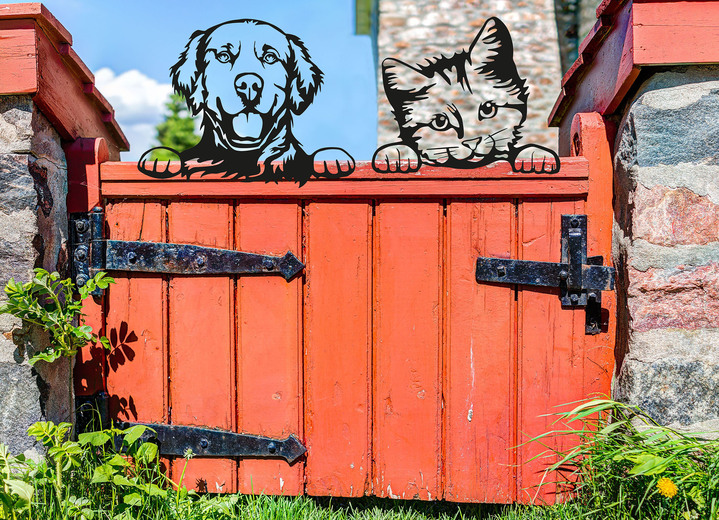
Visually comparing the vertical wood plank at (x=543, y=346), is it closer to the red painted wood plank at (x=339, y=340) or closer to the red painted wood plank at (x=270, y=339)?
the red painted wood plank at (x=339, y=340)

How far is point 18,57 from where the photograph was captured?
5.39ft

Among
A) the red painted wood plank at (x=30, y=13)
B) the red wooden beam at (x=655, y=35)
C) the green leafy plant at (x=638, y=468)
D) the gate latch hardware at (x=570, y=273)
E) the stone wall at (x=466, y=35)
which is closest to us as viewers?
the green leafy plant at (x=638, y=468)

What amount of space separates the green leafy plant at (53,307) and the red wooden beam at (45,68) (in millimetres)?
521

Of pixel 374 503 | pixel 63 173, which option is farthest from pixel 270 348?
pixel 63 173

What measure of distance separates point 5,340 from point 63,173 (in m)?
0.57

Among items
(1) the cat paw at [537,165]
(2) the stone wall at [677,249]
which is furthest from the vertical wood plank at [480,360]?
(2) the stone wall at [677,249]

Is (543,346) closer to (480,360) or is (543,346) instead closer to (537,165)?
(480,360)

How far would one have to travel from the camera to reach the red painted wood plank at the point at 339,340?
71.2 inches

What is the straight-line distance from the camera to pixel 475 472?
1.79 metres

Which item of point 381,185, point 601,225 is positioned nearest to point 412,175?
point 381,185

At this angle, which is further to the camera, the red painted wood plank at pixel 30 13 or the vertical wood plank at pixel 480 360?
the vertical wood plank at pixel 480 360

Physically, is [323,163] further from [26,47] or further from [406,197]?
[26,47]

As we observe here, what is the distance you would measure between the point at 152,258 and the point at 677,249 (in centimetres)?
163

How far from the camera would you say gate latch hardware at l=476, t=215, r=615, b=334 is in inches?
67.7
